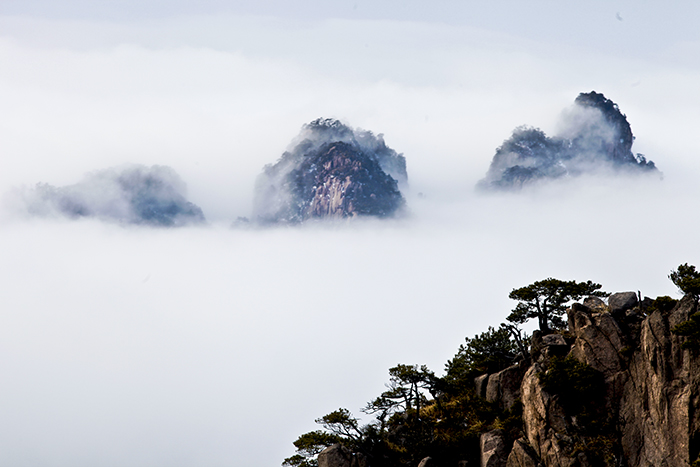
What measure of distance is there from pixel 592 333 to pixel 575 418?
6.77 meters

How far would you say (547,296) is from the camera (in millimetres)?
54594

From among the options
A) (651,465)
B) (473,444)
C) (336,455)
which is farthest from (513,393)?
(336,455)

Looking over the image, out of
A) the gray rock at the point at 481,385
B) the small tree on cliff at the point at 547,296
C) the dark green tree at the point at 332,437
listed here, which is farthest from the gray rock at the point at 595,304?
the dark green tree at the point at 332,437

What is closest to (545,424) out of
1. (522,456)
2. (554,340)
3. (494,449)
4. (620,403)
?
(522,456)

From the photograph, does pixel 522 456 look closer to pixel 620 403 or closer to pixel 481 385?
pixel 620 403

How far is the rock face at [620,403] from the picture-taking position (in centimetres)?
3981

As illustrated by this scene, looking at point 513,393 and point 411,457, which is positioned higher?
point 513,393

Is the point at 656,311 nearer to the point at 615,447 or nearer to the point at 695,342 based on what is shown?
the point at 695,342

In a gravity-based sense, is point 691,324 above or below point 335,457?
above

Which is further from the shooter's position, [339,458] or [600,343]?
[339,458]

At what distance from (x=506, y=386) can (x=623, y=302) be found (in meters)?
11.8

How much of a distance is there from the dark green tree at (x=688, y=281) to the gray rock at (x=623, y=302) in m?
3.36

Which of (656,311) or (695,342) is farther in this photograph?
(656,311)

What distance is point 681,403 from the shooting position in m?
39.5
